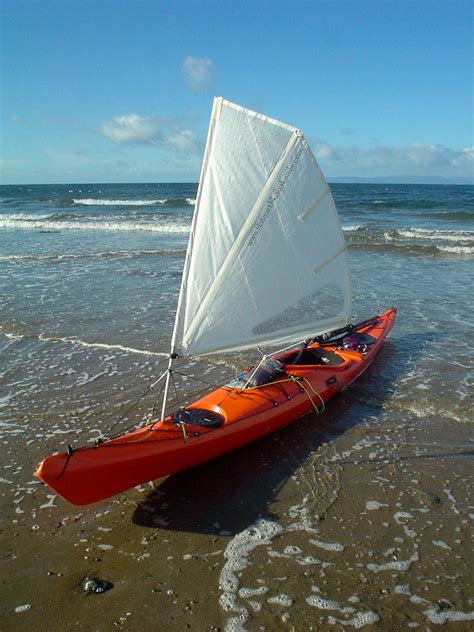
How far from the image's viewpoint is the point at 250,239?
20.1 feet

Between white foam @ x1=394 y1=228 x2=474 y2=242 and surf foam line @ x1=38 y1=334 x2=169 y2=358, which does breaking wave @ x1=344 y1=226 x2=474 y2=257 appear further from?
surf foam line @ x1=38 y1=334 x2=169 y2=358

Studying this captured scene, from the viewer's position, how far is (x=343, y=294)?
8008 millimetres

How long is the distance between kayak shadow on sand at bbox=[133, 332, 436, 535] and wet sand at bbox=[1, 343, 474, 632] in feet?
0.07

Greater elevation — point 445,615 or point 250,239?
point 250,239

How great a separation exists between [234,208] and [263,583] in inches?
160

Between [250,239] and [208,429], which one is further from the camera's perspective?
[250,239]

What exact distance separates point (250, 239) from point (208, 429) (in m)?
2.37

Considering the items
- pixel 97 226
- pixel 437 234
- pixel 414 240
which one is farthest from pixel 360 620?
pixel 97 226

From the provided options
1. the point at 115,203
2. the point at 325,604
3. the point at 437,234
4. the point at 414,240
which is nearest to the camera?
the point at 325,604

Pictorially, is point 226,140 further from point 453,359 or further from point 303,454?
point 453,359

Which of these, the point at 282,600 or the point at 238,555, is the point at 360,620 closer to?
the point at 282,600

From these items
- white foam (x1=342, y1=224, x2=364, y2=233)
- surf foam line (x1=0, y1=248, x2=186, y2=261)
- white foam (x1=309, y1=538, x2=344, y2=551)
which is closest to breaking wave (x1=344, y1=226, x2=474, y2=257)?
white foam (x1=342, y1=224, x2=364, y2=233)

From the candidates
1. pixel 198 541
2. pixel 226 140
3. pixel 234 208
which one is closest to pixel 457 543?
pixel 198 541

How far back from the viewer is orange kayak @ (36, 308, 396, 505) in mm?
4754
